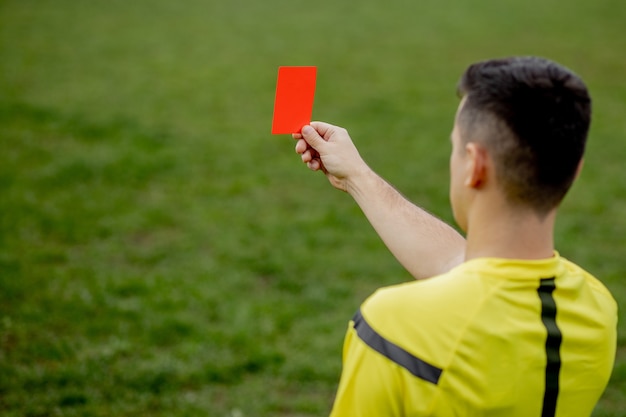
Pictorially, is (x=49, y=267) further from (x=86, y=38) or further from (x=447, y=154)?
(x=86, y=38)

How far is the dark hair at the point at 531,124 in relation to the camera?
4.53 feet

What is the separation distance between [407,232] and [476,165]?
2.02 feet

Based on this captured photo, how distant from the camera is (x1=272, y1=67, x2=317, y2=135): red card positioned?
2.00 meters

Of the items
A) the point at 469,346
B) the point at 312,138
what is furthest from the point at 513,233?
the point at 312,138

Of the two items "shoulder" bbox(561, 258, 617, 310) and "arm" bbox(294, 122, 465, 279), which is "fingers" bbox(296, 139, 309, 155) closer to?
"arm" bbox(294, 122, 465, 279)

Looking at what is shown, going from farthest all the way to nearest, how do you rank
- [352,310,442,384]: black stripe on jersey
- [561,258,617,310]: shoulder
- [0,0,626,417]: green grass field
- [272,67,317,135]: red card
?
[0,0,626,417]: green grass field < [272,67,317,135]: red card < [561,258,617,310]: shoulder < [352,310,442,384]: black stripe on jersey

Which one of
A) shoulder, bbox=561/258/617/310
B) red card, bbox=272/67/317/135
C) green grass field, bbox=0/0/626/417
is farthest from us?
green grass field, bbox=0/0/626/417

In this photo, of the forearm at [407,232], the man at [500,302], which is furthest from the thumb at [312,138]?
the man at [500,302]

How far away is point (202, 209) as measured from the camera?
19.8 feet

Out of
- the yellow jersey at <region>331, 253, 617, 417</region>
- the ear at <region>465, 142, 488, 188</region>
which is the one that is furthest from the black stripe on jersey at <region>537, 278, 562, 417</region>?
the ear at <region>465, 142, 488, 188</region>

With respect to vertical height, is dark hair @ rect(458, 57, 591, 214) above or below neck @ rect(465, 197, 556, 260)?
above

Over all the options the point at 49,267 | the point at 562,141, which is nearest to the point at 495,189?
the point at 562,141

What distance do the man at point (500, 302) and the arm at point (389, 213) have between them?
1.62 feet

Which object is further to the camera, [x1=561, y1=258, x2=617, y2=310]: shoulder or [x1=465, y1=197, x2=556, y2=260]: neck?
[x1=561, y1=258, x2=617, y2=310]: shoulder
